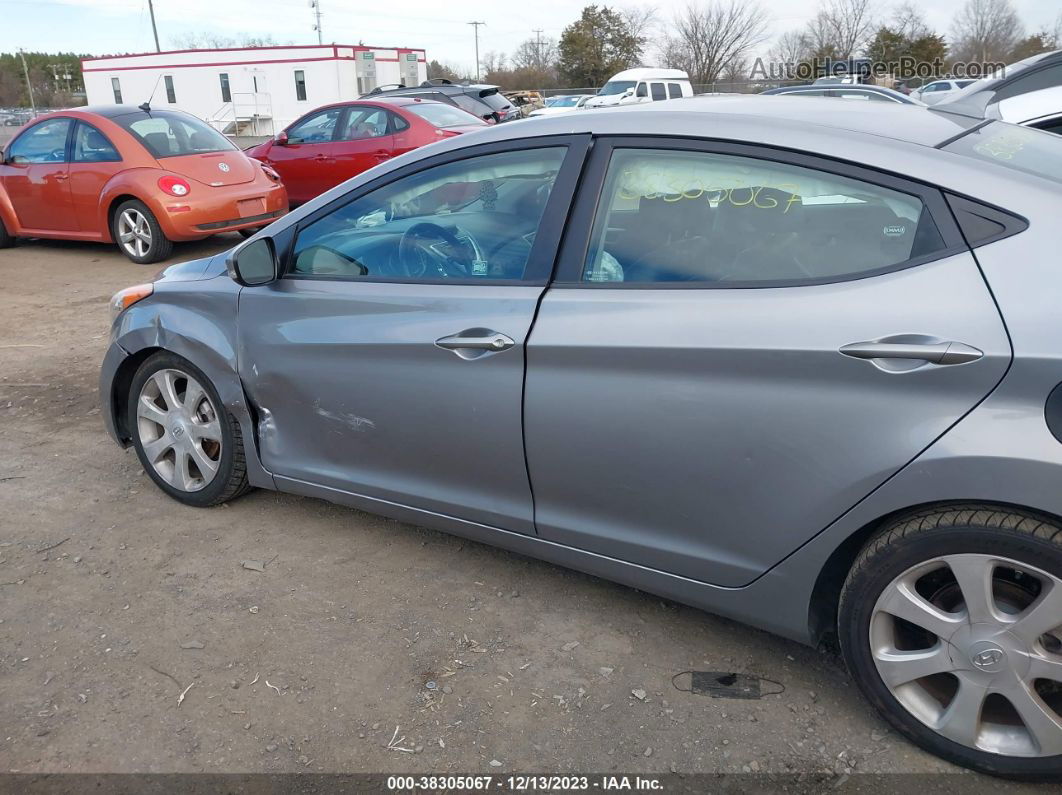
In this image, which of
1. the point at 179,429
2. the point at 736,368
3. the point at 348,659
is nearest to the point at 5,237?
the point at 179,429

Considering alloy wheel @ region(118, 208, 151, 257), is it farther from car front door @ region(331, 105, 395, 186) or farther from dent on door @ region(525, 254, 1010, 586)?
dent on door @ region(525, 254, 1010, 586)

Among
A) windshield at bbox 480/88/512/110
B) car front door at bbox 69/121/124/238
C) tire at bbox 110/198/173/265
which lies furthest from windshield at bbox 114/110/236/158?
windshield at bbox 480/88/512/110

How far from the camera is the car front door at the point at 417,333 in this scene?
2750 millimetres

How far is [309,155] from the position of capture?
11.0 m

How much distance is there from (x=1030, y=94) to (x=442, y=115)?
675cm

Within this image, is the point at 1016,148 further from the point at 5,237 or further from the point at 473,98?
the point at 473,98

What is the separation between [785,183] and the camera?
7.86 ft

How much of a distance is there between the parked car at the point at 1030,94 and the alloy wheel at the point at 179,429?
499cm

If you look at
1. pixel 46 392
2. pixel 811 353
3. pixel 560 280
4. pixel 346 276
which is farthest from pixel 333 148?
pixel 811 353

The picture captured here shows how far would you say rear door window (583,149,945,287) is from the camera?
2.24 metres

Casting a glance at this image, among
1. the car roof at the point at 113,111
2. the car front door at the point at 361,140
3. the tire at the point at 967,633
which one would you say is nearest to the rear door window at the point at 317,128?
the car front door at the point at 361,140

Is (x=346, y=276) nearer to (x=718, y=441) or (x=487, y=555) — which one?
(x=487, y=555)

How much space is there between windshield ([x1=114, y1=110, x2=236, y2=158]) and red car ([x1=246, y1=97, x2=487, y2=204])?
5.06 feet

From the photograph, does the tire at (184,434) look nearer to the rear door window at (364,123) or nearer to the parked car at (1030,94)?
the parked car at (1030,94)
